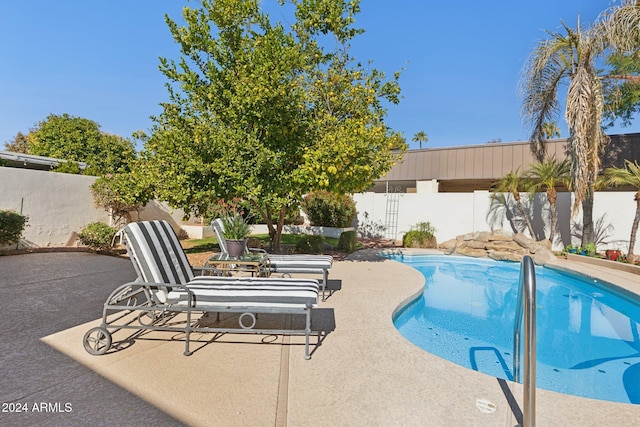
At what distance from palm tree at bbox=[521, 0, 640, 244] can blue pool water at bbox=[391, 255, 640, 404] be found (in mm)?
3344

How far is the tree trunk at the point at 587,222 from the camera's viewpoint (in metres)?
11.1

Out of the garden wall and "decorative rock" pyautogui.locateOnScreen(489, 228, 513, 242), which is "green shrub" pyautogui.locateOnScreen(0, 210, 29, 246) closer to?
A: the garden wall

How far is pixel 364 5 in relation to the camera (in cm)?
988

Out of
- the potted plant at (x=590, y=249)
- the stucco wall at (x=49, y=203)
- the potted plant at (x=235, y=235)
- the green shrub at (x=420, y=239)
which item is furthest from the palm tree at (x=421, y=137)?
the potted plant at (x=235, y=235)

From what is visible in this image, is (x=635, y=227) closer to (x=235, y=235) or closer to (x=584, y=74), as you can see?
(x=584, y=74)

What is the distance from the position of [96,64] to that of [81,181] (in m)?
4.11

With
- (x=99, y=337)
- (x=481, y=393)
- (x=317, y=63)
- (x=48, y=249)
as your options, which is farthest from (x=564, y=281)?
(x=48, y=249)

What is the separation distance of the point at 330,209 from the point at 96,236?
1053cm

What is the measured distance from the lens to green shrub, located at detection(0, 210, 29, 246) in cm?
883

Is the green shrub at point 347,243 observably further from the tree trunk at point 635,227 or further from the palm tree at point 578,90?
the tree trunk at point 635,227

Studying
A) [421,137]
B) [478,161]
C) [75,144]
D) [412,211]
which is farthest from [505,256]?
[421,137]

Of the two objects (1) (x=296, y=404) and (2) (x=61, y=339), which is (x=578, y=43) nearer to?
(1) (x=296, y=404)

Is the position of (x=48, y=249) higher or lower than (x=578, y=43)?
lower

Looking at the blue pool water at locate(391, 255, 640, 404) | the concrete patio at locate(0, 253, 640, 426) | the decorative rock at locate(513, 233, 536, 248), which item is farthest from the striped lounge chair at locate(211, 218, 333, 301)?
the decorative rock at locate(513, 233, 536, 248)
